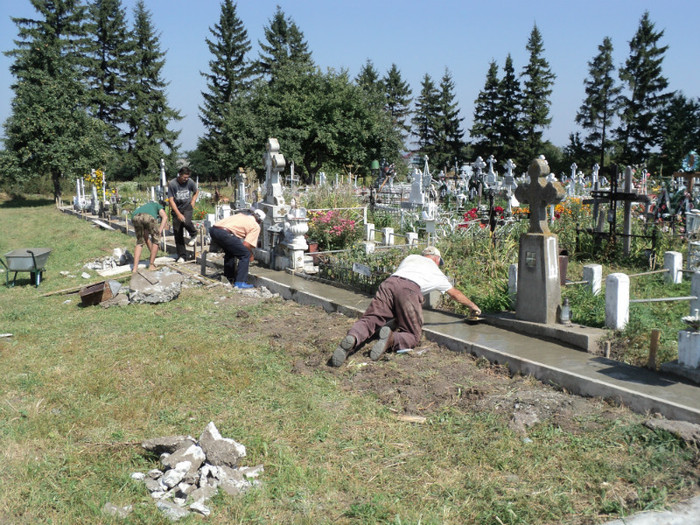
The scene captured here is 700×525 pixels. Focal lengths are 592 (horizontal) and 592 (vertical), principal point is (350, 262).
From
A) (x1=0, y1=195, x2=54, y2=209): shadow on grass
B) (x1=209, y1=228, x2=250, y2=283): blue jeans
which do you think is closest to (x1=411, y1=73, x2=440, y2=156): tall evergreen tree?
(x1=0, y1=195, x2=54, y2=209): shadow on grass

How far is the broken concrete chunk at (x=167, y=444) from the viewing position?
4.01m

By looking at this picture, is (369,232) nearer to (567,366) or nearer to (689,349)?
(567,366)

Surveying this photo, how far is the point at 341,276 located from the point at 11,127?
31323 millimetres

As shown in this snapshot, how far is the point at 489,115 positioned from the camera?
50562 mm

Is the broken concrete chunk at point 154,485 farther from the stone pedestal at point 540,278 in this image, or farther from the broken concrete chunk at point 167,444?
the stone pedestal at point 540,278

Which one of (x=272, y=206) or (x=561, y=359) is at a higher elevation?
(x=272, y=206)

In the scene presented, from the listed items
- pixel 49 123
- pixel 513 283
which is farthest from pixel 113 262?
pixel 49 123

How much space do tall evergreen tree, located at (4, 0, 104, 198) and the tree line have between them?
0.08 metres

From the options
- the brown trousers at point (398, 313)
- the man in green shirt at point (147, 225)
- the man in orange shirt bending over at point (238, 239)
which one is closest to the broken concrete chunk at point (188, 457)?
the brown trousers at point (398, 313)

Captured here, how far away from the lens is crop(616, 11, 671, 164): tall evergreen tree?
147 ft

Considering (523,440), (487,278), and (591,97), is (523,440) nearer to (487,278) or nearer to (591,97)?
(487,278)

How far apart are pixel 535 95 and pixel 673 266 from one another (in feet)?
143

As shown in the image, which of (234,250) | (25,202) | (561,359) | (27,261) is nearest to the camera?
(561,359)

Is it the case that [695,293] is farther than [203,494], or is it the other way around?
[695,293]
